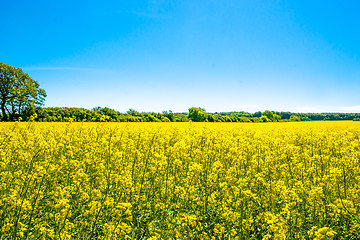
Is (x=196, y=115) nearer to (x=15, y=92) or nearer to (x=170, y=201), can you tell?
(x=15, y=92)

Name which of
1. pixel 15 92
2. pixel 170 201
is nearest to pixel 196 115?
pixel 15 92

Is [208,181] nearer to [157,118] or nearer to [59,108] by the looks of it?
[157,118]

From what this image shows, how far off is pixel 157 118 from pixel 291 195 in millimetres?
33608

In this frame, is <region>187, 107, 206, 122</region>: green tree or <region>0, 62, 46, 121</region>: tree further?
<region>187, 107, 206, 122</region>: green tree

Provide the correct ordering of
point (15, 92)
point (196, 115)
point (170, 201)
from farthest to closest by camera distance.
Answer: point (196, 115) → point (15, 92) → point (170, 201)

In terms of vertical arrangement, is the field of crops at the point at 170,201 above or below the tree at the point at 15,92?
below

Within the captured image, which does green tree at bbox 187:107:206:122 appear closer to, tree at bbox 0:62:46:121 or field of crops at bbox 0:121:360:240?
tree at bbox 0:62:46:121

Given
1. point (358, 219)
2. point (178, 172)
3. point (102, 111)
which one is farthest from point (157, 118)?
point (358, 219)

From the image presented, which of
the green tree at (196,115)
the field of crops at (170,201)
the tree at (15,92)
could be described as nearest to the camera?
the field of crops at (170,201)

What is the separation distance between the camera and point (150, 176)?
476cm

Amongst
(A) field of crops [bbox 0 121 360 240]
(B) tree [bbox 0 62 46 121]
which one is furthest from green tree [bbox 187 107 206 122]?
(A) field of crops [bbox 0 121 360 240]

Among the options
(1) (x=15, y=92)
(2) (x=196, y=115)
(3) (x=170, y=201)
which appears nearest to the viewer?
(3) (x=170, y=201)

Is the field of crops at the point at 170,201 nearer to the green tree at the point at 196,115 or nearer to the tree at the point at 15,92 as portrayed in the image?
the tree at the point at 15,92

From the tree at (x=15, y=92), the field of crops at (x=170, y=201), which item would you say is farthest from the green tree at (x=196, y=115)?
the field of crops at (x=170, y=201)
